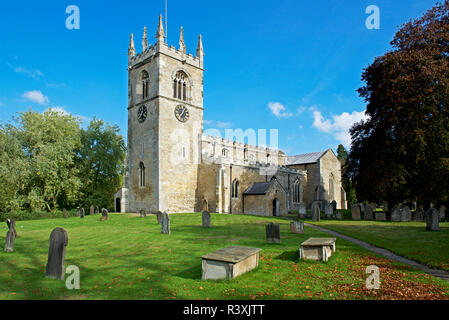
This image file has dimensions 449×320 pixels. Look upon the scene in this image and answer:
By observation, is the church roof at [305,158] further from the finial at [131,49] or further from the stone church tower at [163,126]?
the finial at [131,49]

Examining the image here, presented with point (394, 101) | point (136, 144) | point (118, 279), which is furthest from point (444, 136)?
point (136, 144)

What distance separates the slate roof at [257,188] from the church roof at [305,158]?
1388cm

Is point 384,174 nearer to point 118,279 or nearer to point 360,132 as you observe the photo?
point 360,132

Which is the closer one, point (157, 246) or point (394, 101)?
point (157, 246)

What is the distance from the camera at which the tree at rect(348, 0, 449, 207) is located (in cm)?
1856

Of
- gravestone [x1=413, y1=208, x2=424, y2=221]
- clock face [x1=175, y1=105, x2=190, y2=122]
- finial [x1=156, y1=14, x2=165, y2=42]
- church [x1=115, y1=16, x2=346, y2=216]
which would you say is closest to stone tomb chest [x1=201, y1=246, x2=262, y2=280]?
gravestone [x1=413, y1=208, x2=424, y2=221]

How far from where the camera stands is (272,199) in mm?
28938

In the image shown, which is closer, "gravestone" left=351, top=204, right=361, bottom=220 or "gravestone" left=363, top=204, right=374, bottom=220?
"gravestone" left=363, top=204, right=374, bottom=220

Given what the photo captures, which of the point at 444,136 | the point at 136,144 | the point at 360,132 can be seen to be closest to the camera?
the point at 444,136

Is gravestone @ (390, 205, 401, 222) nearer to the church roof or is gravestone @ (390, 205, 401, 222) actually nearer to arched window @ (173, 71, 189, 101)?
the church roof

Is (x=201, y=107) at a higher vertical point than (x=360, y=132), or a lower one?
higher

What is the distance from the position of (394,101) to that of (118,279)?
19.8 metres

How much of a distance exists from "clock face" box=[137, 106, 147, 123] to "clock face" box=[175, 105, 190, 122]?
3386mm

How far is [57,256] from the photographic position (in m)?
7.10
